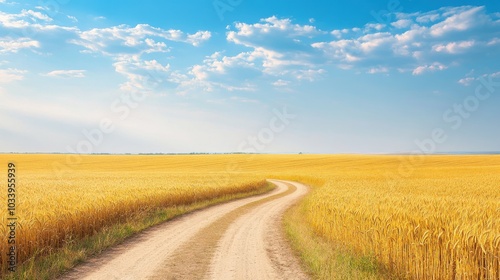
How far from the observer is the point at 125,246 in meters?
14.1

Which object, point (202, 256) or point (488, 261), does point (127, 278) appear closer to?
point (202, 256)

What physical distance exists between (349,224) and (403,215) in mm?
2943

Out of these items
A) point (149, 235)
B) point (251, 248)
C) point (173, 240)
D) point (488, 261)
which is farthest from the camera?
point (149, 235)

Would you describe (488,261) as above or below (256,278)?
above

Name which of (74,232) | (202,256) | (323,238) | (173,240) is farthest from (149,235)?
(323,238)

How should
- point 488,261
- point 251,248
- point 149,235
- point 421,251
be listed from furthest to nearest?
1. point 149,235
2. point 251,248
3. point 421,251
4. point 488,261

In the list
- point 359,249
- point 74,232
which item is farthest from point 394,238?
point 74,232

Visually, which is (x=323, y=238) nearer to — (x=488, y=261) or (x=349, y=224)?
(x=349, y=224)

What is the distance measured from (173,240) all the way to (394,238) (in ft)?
29.6

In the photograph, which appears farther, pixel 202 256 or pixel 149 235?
pixel 149 235

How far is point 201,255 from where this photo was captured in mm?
12609

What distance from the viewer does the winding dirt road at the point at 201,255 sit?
34.3ft

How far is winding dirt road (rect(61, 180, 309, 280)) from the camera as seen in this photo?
34.3ft

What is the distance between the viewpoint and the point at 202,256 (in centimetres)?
1247
